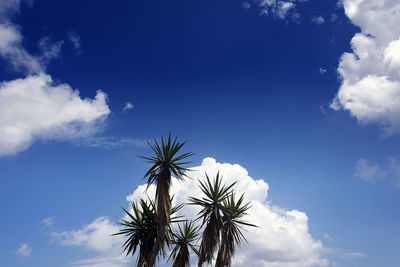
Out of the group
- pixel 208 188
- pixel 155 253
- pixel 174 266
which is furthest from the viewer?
pixel 208 188

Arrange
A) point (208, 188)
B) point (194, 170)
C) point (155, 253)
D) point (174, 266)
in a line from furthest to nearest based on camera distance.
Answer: point (208, 188), point (174, 266), point (194, 170), point (155, 253)

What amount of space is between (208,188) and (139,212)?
6227 millimetres

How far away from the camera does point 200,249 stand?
2556 centimetres

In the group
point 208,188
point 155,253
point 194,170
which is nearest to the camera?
point 155,253

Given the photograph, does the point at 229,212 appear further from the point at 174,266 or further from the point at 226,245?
the point at 174,266

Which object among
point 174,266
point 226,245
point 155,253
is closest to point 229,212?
point 226,245

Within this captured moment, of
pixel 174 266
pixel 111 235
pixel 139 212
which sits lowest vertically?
pixel 174 266

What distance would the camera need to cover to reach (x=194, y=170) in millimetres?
23266

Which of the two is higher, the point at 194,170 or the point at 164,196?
the point at 194,170

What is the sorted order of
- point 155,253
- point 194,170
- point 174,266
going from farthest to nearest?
1. point 174,266
2. point 194,170
3. point 155,253

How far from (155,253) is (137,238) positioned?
9.63ft

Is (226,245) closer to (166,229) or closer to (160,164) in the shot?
(166,229)

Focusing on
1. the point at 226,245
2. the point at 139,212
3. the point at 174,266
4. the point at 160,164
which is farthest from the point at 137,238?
the point at 226,245

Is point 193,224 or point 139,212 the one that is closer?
point 139,212
